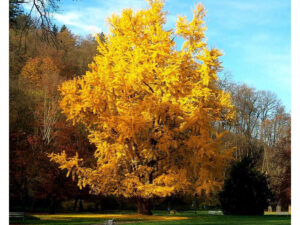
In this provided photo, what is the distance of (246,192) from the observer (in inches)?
633

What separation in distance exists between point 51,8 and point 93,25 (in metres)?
7.76

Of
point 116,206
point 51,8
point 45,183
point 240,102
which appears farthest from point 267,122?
point 51,8

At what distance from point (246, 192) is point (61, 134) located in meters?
9.20

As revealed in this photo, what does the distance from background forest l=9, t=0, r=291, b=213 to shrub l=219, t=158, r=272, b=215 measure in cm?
153

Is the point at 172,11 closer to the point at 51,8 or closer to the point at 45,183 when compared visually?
the point at 51,8

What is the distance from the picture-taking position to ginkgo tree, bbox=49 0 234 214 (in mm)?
12570

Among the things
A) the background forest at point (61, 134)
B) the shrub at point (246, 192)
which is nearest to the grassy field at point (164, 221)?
the shrub at point (246, 192)

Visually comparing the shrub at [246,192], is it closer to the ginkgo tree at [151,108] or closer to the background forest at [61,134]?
the background forest at [61,134]

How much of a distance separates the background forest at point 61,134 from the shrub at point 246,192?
60.3 inches

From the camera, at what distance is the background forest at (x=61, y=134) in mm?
16953

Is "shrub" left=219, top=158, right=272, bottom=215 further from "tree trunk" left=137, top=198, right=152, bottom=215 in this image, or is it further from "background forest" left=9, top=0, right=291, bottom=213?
"tree trunk" left=137, top=198, right=152, bottom=215

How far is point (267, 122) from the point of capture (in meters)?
22.8

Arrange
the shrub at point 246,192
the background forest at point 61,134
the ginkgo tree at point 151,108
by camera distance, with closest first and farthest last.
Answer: the ginkgo tree at point 151,108, the shrub at point 246,192, the background forest at point 61,134

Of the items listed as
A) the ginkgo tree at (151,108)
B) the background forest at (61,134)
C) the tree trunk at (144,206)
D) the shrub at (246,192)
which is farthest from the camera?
the background forest at (61,134)
